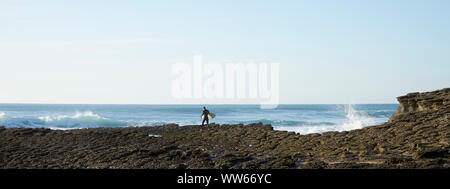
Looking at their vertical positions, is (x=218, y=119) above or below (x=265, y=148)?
below

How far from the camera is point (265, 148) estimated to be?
16797mm

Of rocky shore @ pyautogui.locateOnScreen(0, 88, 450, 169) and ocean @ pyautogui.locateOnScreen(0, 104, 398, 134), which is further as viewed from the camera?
ocean @ pyautogui.locateOnScreen(0, 104, 398, 134)

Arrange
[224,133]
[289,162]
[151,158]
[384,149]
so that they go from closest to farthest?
[289,162] < [384,149] < [151,158] < [224,133]

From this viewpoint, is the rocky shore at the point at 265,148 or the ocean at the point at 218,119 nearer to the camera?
the rocky shore at the point at 265,148

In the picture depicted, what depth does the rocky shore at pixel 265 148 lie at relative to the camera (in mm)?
12211

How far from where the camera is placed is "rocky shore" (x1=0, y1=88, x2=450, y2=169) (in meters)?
12.2

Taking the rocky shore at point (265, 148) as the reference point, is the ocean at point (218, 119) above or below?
below

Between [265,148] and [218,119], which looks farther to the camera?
[218,119]

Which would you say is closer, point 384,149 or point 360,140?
point 384,149
